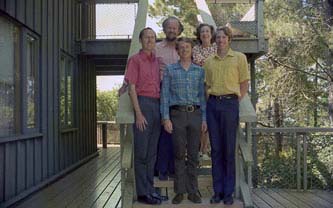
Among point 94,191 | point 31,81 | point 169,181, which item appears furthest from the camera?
point 31,81

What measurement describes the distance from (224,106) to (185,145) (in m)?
0.42

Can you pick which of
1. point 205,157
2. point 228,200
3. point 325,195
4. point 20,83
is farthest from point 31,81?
point 325,195

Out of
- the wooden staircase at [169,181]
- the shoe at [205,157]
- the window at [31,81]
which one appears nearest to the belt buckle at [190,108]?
the wooden staircase at [169,181]

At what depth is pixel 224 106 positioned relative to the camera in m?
3.46

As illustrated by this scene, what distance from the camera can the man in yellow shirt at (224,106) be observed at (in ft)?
11.4

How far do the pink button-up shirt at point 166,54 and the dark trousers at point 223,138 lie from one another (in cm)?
59

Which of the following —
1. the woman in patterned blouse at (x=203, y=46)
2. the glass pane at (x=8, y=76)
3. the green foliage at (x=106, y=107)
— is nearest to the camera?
the woman in patterned blouse at (x=203, y=46)

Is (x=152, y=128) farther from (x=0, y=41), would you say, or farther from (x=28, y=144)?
(x=28, y=144)

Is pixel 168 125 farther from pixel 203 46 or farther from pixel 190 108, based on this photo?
pixel 203 46

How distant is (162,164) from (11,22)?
2.81 m

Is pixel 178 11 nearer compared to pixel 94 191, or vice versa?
pixel 94 191

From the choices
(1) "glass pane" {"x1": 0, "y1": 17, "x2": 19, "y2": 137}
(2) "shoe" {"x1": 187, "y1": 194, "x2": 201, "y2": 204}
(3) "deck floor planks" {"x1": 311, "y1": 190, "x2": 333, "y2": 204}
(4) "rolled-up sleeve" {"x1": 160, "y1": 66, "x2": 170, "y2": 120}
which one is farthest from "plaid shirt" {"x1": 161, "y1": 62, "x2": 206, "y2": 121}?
(3) "deck floor planks" {"x1": 311, "y1": 190, "x2": 333, "y2": 204}

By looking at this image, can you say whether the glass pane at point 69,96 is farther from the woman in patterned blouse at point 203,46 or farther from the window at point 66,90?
the woman in patterned blouse at point 203,46

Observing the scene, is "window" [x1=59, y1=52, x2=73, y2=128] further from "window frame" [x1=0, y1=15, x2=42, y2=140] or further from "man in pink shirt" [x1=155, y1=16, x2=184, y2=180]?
"man in pink shirt" [x1=155, y1=16, x2=184, y2=180]
